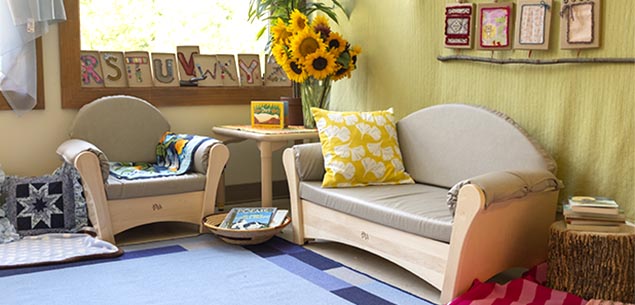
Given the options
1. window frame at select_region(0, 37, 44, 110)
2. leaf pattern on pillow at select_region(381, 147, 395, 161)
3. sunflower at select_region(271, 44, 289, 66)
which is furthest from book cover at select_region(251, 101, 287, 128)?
window frame at select_region(0, 37, 44, 110)

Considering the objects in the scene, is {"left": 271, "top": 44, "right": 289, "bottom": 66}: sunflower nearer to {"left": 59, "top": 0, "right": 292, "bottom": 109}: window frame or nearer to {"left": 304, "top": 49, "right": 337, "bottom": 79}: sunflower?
{"left": 304, "top": 49, "right": 337, "bottom": 79}: sunflower

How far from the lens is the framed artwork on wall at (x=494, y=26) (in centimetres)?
334

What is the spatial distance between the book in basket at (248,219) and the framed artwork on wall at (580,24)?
1732 millimetres

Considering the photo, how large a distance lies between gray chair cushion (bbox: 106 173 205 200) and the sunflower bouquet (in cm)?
87

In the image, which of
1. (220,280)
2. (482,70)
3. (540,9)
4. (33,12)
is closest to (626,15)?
(540,9)

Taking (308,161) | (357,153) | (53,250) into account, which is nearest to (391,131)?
(357,153)

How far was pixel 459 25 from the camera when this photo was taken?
3.56m

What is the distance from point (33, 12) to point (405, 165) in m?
2.19

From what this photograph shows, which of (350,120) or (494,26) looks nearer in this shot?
(494,26)

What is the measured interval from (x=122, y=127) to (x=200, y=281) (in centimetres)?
140

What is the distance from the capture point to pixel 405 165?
371cm

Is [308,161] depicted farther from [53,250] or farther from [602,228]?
[602,228]

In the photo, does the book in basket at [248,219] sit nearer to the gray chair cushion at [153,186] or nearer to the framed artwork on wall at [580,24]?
the gray chair cushion at [153,186]

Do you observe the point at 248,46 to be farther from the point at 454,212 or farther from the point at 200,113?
the point at 454,212
